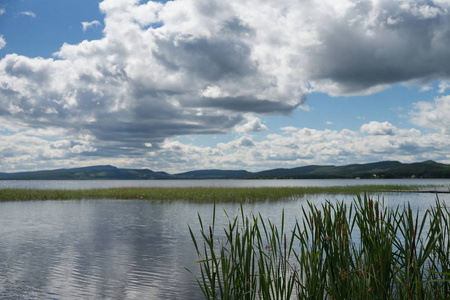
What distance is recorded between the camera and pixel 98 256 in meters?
19.4

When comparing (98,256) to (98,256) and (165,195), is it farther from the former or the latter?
(165,195)

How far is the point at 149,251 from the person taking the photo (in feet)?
68.3

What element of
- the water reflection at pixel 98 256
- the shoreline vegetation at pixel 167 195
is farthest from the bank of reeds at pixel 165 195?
the water reflection at pixel 98 256

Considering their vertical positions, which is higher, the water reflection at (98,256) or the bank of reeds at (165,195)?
the bank of reeds at (165,195)

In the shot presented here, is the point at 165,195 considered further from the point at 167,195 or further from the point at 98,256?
the point at 98,256

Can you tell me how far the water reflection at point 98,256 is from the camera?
13.6 meters

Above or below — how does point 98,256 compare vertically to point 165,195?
below

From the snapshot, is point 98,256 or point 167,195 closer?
point 98,256

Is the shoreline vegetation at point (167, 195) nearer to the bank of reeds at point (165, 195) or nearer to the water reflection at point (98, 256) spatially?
the bank of reeds at point (165, 195)

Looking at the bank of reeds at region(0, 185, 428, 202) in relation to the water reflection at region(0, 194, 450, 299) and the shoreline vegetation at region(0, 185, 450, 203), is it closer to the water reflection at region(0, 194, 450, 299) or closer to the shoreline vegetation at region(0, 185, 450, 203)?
the shoreline vegetation at region(0, 185, 450, 203)

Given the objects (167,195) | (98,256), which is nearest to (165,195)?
(167,195)

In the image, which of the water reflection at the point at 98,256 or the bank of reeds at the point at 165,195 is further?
the bank of reeds at the point at 165,195

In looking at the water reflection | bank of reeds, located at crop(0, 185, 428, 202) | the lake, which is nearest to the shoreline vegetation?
bank of reeds, located at crop(0, 185, 428, 202)

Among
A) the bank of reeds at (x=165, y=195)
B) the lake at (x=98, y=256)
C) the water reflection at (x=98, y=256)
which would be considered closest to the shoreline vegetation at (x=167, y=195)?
the bank of reeds at (x=165, y=195)
